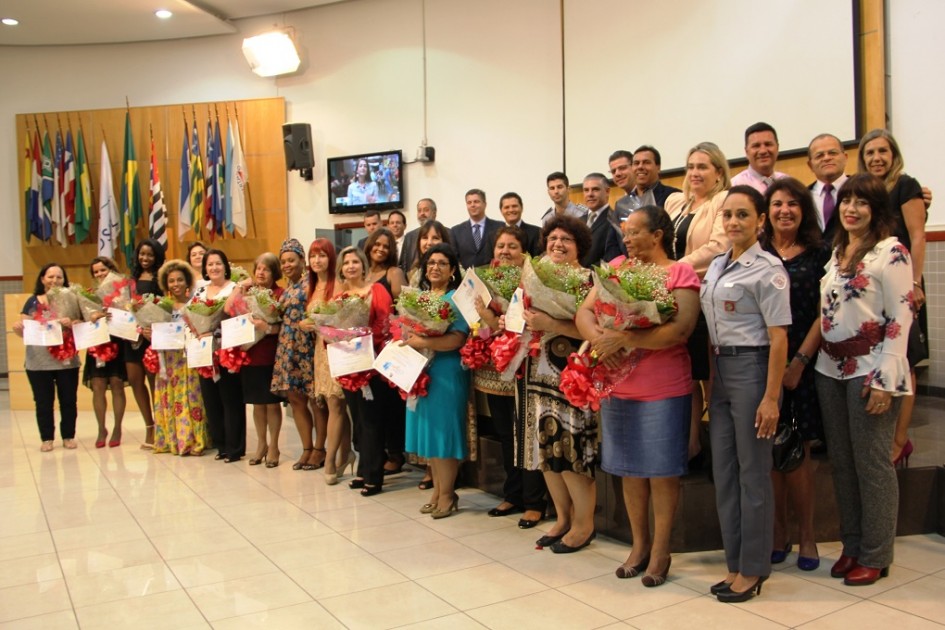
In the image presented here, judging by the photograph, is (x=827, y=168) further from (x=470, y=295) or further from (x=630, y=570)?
(x=630, y=570)

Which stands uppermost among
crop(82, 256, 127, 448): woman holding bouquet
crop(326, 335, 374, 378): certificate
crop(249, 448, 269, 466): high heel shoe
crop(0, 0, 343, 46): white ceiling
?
crop(0, 0, 343, 46): white ceiling

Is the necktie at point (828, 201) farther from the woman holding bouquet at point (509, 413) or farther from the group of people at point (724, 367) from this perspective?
the woman holding bouquet at point (509, 413)

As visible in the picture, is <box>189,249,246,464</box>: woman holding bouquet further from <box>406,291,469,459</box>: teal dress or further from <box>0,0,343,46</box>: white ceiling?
<box>0,0,343,46</box>: white ceiling

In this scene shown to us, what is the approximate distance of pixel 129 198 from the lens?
11.1 metres

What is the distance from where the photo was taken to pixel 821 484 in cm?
388

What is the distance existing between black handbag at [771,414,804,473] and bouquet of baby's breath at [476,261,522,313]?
4.87 feet

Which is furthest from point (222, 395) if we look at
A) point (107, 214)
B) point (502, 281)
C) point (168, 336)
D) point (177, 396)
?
point (107, 214)

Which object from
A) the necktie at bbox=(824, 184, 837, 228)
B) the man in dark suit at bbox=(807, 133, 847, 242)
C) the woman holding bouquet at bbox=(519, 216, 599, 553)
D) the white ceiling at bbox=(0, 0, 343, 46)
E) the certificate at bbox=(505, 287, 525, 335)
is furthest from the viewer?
the white ceiling at bbox=(0, 0, 343, 46)

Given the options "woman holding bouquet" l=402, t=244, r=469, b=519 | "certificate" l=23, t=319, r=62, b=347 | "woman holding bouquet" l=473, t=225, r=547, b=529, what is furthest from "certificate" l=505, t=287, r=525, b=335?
"certificate" l=23, t=319, r=62, b=347

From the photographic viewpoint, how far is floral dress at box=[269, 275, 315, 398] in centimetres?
564

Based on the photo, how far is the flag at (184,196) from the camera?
1098 cm

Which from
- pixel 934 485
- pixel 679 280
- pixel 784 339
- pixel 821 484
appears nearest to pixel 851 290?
pixel 784 339

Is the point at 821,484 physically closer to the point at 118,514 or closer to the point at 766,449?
the point at 766,449

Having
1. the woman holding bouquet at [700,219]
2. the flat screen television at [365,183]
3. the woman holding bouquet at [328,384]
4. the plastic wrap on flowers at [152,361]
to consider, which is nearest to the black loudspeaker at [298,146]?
the flat screen television at [365,183]
